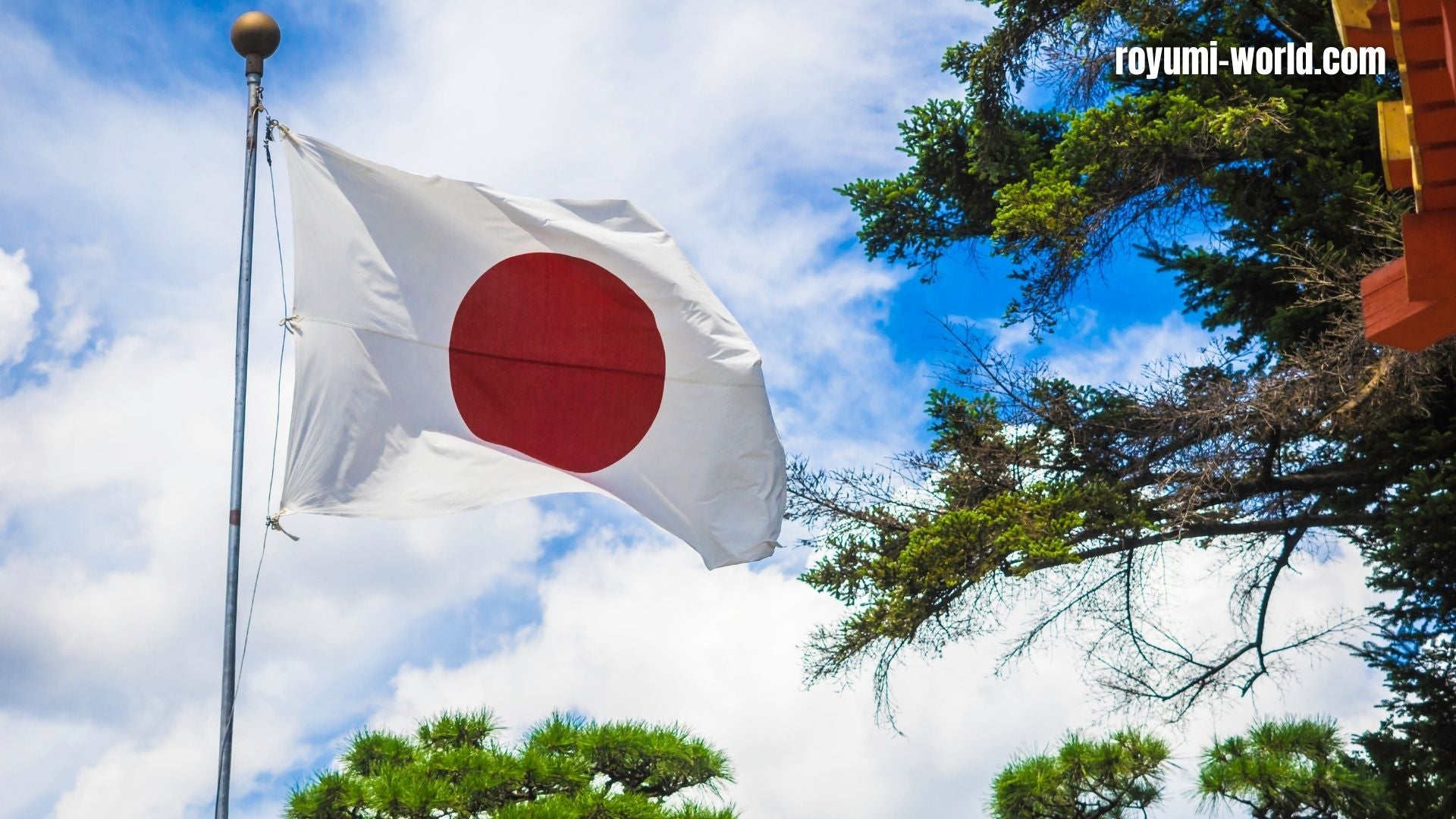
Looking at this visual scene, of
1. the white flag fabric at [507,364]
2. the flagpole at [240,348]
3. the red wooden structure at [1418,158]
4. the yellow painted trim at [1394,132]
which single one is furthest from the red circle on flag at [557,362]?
the yellow painted trim at [1394,132]

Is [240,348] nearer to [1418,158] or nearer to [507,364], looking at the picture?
[507,364]

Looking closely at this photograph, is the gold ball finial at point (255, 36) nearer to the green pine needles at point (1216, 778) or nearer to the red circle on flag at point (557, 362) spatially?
the red circle on flag at point (557, 362)

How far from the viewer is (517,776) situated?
10258mm

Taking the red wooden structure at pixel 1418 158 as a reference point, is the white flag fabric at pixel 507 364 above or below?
above

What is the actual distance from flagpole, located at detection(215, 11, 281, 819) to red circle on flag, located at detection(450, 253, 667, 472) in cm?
120

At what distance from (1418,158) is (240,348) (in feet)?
14.4

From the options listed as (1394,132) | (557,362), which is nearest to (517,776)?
(557,362)

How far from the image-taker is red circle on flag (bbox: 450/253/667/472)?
6645 millimetres

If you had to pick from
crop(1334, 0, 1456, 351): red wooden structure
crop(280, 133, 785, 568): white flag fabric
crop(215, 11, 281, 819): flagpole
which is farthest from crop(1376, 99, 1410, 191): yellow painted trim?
crop(215, 11, 281, 819): flagpole

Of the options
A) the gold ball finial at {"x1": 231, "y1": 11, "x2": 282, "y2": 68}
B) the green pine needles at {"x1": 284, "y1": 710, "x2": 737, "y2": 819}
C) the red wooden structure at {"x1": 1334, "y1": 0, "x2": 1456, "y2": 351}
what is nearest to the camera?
the red wooden structure at {"x1": 1334, "y1": 0, "x2": 1456, "y2": 351}

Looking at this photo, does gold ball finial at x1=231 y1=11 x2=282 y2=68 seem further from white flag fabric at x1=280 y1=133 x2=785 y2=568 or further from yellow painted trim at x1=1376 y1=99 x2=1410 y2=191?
yellow painted trim at x1=1376 y1=99 x2=1410 y2=191

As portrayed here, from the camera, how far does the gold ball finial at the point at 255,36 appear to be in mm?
6035

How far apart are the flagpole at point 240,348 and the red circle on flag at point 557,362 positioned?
1.20m

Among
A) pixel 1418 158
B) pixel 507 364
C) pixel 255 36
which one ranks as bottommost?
pixel 1418 158
